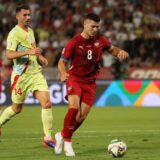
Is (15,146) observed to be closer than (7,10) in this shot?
Yes

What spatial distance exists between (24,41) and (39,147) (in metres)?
1.78

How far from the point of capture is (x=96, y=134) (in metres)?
13.5

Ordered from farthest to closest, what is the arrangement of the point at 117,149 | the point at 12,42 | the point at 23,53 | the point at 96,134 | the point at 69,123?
the point at 96,134 → the point at 12,42 → the point at 23,53 → the point at 69,123 → the point at 117,149

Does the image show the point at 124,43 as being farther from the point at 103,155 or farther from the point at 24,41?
the point at 103,155

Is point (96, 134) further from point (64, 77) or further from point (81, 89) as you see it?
point (64, 77)

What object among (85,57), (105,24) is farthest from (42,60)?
(105,24)

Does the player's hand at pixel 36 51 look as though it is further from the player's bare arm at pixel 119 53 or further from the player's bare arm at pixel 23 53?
the player's bare arm at pixel 119 53

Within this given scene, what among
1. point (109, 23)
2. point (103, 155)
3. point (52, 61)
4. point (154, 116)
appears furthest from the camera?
point (109, 23)

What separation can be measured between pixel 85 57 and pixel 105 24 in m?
15.7

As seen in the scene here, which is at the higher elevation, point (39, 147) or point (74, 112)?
point (74, 112)

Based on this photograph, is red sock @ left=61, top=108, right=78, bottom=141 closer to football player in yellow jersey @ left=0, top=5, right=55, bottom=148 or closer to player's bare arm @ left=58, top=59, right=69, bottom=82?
player's bare arm @ left=58, top=59, right=69, bottom=82

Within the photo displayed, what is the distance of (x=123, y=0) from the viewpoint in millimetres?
27359

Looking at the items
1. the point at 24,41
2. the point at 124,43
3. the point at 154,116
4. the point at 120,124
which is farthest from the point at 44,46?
the point at 24,41

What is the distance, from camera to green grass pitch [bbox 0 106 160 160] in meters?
10.1
